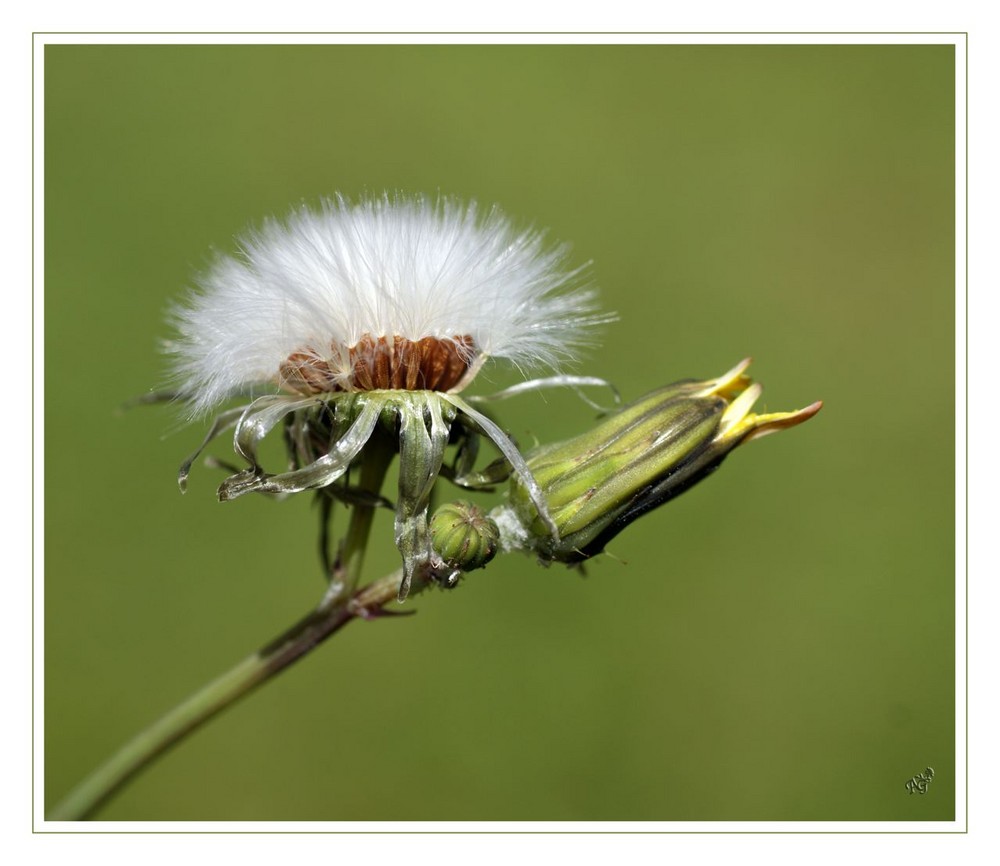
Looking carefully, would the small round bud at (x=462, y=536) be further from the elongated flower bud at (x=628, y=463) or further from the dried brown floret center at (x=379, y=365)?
the dried brown floret center at (x=379, y=365)

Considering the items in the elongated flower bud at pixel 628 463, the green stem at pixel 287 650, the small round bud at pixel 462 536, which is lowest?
the green stem at pixel 287 650

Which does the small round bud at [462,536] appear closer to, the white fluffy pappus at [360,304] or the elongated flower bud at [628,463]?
the elongated flower bud at [628,463]

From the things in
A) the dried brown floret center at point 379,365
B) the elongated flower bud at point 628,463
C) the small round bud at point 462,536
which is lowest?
the small round bud at point 462,536

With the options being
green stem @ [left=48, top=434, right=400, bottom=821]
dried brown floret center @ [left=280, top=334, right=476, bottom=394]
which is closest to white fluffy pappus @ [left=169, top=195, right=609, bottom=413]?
dried brown floret center @ [left=280, top=334, right=476, bottom=394]

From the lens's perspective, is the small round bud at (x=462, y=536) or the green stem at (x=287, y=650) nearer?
the small round bud at (x=462, y=536)

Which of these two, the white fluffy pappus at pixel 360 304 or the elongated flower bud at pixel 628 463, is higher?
the white fluffy pappus at pixel 360 304

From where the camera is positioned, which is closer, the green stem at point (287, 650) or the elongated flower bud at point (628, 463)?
the elongated flower bud at point (628, 463)

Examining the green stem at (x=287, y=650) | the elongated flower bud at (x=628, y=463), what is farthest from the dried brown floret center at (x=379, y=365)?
the elongated flower bud at (x=628, y=463)
